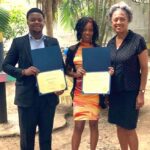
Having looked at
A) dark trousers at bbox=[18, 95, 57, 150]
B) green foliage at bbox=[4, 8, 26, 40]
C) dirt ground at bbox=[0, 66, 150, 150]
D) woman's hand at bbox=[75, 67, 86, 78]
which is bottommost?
dirt ground at bbox=[0, 66, 150, 150]

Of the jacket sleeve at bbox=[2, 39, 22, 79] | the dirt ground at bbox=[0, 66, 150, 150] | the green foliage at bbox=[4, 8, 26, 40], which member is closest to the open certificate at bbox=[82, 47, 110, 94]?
the jacket sleeve at bbox=[2, 39, 22, 79]

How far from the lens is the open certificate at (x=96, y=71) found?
3.52 meters

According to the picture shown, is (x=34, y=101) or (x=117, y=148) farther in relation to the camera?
(x=117, y=148)

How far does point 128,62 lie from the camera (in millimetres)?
3408

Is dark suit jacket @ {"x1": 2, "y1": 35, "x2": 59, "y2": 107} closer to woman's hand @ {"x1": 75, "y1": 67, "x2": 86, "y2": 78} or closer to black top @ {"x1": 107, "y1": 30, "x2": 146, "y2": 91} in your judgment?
woman's hand @ {"x1": 75, "y1": 67, "x2": 86, "y2": 78}

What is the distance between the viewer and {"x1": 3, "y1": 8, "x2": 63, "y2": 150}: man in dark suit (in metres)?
3.28

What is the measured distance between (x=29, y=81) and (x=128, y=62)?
3.17ft

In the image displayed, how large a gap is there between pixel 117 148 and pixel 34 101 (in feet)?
5.51

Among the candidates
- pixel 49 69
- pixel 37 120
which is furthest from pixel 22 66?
pixel 37 120

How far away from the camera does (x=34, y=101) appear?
11.1ft

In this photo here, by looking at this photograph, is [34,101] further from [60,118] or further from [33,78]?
[60,118]

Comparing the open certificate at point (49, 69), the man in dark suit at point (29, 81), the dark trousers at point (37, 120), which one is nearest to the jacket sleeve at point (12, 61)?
the man in dark suit at point (29, 81)

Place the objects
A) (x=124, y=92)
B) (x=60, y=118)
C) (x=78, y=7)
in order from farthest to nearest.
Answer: (x=78, y=7), (x=60, y=118), (x=124, y=92)

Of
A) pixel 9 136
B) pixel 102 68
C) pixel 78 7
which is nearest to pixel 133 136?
pixel 102 68
